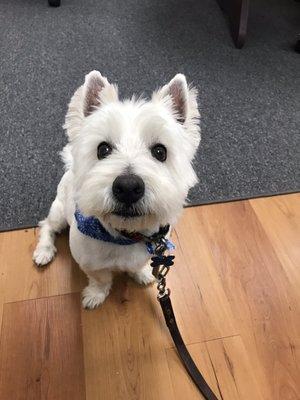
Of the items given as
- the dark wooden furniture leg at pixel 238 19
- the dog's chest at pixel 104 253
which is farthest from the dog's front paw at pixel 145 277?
the dark wooden furniture leg at pixel 238 19

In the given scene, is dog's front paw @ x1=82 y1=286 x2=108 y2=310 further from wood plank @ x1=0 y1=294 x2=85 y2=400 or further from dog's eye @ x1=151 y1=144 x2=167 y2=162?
dog's eye @ x1=151 y1=144 x2=167 y2=162

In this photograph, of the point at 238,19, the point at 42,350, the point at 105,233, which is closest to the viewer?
the point at 105,233

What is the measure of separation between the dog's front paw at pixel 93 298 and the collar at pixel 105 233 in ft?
1.14

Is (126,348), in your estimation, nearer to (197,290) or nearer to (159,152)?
(197,290)

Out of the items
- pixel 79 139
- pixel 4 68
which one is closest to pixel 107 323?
pixel 79 139

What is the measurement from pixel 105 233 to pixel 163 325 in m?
0.49

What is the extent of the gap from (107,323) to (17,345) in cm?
30

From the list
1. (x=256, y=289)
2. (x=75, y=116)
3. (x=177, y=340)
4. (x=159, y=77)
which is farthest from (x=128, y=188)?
(x=159, y=77)

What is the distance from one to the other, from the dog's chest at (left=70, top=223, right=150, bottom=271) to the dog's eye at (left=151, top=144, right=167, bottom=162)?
29cm

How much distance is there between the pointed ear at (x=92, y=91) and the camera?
3.29 ft

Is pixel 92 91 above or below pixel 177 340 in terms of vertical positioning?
above

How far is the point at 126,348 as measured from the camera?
1312mm

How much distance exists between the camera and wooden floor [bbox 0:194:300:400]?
4.09 ft

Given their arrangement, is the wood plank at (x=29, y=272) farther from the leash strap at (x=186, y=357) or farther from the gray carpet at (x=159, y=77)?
the leash strap at (x=186, y=357)
